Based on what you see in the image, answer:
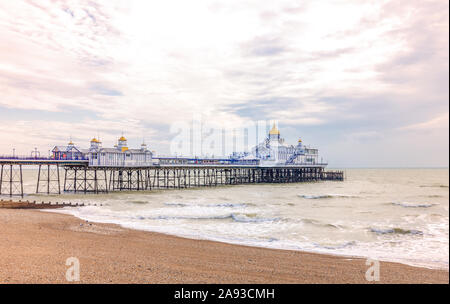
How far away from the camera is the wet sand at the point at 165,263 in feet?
25.2

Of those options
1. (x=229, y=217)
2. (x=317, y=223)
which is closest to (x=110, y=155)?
(x=229, y=217)

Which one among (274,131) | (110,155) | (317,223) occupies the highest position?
(274,131)

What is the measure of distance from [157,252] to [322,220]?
1242cm

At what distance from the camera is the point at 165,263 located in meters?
9.05

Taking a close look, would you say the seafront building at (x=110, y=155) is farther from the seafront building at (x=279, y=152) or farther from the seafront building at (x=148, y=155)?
the seafront building at (x=279, y=152)

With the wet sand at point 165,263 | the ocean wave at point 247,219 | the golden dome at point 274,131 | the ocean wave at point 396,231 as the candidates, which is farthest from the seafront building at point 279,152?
the wet sand at point 165,263

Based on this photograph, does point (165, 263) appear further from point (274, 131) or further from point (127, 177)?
point (274, 131)

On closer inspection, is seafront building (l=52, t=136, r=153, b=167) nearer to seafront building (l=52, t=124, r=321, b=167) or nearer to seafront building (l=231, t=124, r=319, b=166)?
seafront building (l=52, t=124, r=321, b=167)

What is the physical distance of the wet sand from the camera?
7684mm

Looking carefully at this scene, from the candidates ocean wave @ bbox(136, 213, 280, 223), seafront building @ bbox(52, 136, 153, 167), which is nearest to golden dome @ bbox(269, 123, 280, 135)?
A: seafront building @ bbox(52, 136, 153, 167)
